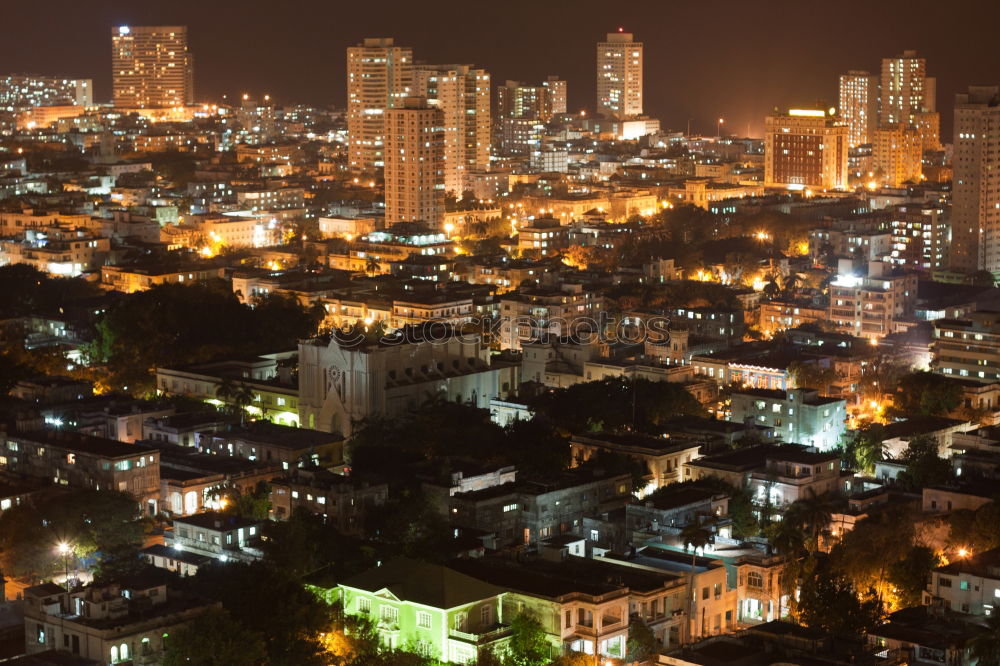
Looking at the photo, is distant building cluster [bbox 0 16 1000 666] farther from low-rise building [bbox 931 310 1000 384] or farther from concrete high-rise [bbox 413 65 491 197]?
concrete high-rise [bbox 413 65 491 197]

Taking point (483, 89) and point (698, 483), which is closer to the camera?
point (698, 483)

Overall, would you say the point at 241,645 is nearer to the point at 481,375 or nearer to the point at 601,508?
the point at 601,508

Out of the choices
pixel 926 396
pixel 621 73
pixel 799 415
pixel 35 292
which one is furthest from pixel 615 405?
pixel 621 73

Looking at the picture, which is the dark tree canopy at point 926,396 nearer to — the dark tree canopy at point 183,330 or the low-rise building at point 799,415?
the low-rise building at point 799,415

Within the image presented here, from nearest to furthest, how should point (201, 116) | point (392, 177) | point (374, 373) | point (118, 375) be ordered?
1. point (374, 373)
2. point (118, 375)
3. point (392, 177)
4. point (201, 116)

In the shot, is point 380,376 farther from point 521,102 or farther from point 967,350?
point 521,102

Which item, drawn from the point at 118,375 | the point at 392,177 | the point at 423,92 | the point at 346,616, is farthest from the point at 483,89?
the point at 346,616

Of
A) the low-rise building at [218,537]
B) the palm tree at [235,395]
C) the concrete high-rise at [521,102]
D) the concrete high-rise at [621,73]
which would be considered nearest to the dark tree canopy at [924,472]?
the low-rise building at [218,537]
